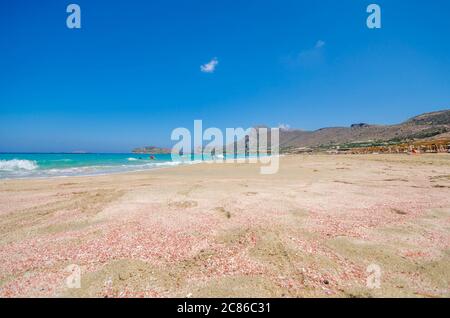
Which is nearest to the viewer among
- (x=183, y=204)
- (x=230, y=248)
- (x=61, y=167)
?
(x=230, y=248)

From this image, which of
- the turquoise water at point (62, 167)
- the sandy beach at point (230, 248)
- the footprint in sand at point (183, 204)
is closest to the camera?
the sandy beach at point (230, 248)

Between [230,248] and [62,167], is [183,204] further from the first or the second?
[62,167]

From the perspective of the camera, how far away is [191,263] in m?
4.58

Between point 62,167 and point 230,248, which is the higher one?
point 62,167

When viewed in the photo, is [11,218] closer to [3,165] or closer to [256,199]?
[256,199]

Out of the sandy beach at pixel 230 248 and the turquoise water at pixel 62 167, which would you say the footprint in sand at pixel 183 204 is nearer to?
the sandy beach at pixel 230 248

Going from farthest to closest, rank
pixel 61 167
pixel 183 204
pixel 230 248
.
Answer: pixel 61 167
pixel 183 204
pixel 230 248

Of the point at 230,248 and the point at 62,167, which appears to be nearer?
the point at 230,248

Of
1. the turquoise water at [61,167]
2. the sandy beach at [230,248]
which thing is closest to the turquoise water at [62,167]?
the turquoise water at [61,167]

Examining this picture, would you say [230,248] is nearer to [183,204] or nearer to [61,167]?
[183,204]

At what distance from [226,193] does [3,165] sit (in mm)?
38985

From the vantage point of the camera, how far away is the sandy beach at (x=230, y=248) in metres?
3.81

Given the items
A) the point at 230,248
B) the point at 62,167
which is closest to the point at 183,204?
the point at 230,248

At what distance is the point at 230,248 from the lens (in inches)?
204
